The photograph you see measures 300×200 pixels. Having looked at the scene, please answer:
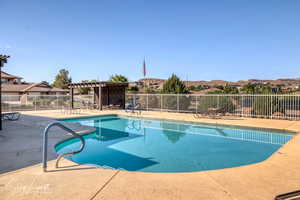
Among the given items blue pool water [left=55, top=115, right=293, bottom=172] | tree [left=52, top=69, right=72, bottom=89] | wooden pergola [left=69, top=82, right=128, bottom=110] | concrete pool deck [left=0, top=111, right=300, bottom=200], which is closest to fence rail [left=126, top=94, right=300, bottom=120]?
wooden pergola [left=69, top=82, right=128, bottom=110]

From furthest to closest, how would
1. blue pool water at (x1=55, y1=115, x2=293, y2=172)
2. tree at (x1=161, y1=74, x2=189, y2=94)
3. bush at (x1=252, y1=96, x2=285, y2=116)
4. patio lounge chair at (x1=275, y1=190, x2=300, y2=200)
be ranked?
tree at (x1=161, y1=74, x2=189, y2=94) < bush at (x1=252, y1=96, x2=285, y2=116) < blue pool water at (x1=55, y1=115, x2=293, y2=172) < patio lounge chair at (x1=275, y1=190, x2=300, y2=200)

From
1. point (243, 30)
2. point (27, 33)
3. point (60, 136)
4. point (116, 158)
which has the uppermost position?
point (243, 30)

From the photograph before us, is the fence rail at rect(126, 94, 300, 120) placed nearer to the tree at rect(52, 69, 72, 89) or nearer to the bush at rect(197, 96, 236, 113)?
the bush at rect(197, 96, 236, 113)

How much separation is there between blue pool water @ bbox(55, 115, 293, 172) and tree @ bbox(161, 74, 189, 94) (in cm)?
626

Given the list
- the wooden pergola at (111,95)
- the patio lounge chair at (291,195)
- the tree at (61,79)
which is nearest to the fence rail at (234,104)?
the wooden pergola at (111,95)

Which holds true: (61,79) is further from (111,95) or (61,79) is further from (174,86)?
(174,86)

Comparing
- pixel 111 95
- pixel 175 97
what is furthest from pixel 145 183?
pixel 111 95

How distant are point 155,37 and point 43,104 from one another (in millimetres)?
13027

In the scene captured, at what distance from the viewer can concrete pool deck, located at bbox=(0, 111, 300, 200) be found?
260cm

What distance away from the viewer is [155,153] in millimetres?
6023

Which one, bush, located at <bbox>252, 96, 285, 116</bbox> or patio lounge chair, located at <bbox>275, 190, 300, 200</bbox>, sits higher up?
bush, located at <bbox>252, 96, 285, 116</bbox>

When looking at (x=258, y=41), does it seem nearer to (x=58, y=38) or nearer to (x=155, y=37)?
(x=155, y=37)

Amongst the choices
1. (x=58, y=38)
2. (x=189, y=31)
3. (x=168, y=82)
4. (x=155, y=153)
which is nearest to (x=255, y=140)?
(x=155, y=153)

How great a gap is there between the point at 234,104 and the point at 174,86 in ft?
18.3
